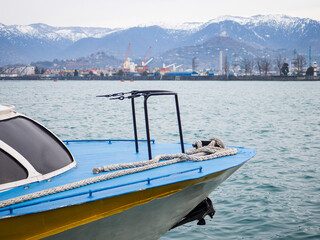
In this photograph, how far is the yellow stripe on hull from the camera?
5.45m

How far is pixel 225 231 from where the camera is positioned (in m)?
10.1

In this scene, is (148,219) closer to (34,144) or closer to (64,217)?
(64,217)

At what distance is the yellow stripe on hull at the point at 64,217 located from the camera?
17.9ft

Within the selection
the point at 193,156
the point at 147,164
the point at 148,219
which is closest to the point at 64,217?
the point at 148,219

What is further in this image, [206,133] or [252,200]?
[206,133]

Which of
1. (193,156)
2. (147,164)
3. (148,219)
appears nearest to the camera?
(148,219)

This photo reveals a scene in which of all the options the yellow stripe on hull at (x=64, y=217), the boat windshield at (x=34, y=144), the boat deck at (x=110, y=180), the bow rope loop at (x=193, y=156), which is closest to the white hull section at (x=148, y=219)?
the yellow stripe on hull at (x=64, y=217)

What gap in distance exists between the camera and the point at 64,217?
18.7 ft

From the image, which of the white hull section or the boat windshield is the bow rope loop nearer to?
the white hull section

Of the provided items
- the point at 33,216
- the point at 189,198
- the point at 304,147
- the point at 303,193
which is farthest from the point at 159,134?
the point at 33,216

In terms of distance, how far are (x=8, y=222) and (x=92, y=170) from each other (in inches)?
76.1

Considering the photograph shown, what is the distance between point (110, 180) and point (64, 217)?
106cm

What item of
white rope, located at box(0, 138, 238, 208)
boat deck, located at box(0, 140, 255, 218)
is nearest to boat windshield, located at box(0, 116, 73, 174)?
boat deck, located at box(0, 140, 255, 218)

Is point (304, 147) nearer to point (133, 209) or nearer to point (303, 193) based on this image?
point (303, 193)
